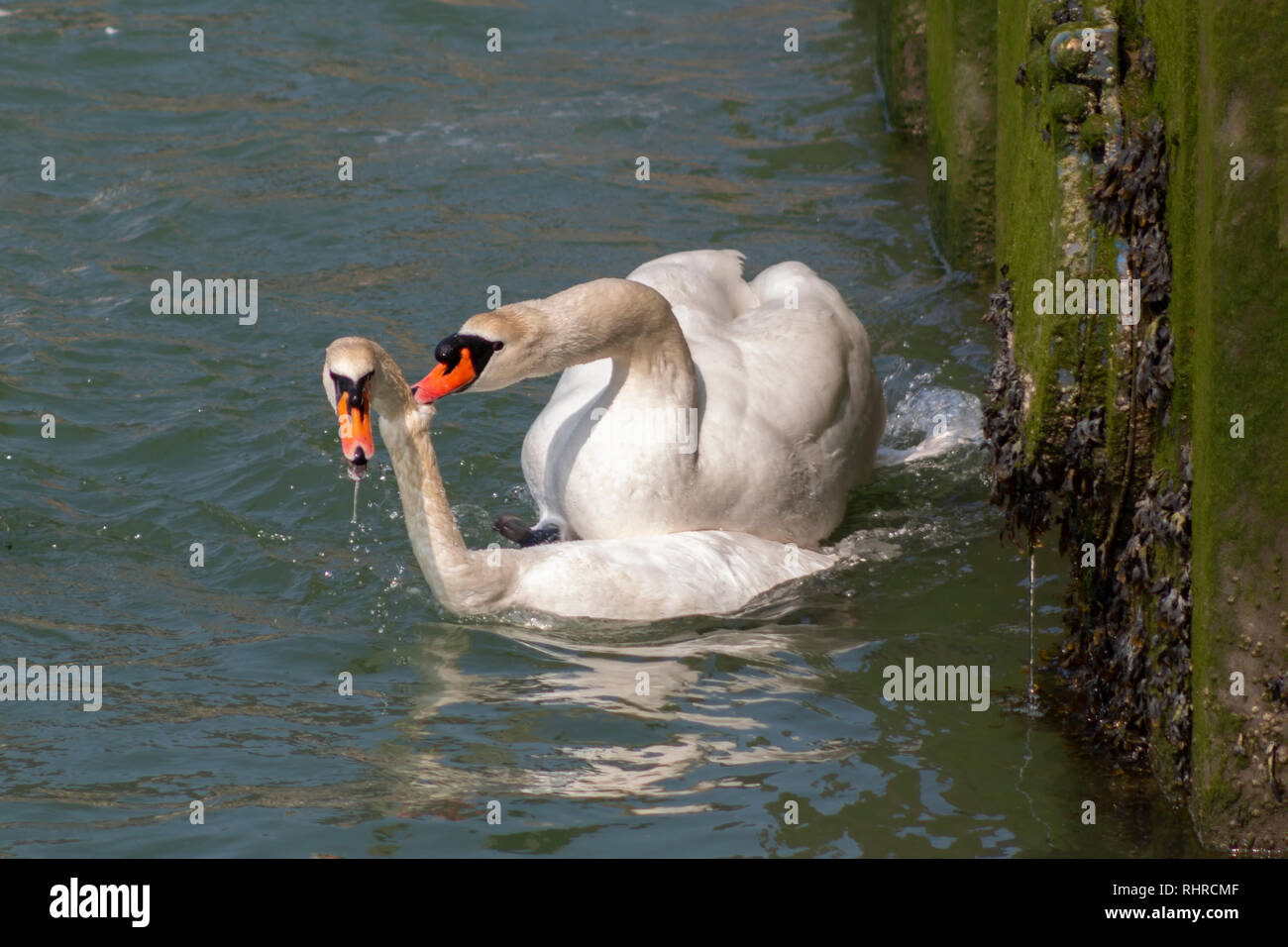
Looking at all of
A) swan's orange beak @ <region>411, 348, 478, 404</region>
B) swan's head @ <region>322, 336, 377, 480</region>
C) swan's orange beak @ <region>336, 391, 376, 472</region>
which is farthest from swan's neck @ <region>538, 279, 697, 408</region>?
swan's orange beak @ <region>336, 391, 376, 472</region>

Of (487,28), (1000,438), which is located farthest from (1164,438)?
(487,28)

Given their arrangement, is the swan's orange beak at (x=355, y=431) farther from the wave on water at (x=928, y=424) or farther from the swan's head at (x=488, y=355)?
the wave on water at (x=928, y=424)

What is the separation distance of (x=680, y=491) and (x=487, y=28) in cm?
918

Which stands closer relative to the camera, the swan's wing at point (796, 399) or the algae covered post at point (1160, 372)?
the algae covered post at point (1160, 372)

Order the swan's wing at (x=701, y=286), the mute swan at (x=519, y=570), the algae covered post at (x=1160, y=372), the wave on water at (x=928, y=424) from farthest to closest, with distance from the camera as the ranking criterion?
the wave on water at (x=928, y=424)
the swan's wing at (x=701, y=286)
the mute swan at (x=519, y=570)
the algae covered post at (x=1160, y=372)

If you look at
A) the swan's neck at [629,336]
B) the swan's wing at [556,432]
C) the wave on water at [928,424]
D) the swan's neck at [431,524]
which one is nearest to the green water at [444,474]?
the wave on water at [928,424]

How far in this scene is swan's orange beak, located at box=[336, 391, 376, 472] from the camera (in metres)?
5.85

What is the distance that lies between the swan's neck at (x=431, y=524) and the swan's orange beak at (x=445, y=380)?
0.11m

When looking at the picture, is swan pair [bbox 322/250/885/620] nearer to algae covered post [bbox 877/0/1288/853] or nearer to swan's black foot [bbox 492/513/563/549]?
swan's black foot [bbox 492/513/563/549]

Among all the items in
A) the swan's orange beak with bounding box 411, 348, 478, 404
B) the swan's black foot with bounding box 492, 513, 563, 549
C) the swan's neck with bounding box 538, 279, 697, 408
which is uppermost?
the swan's neck with bounding box 538, 279, 697, 408

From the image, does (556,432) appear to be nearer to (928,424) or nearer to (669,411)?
(669,411)

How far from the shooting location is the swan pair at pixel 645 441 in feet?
21.9

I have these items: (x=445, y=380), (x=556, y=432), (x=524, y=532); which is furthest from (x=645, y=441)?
(x=445, y=380)

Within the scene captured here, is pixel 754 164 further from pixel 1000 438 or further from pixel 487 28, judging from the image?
pixel 1000 438
